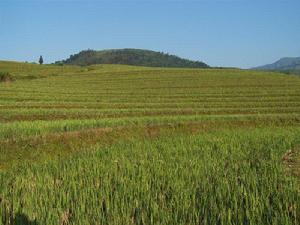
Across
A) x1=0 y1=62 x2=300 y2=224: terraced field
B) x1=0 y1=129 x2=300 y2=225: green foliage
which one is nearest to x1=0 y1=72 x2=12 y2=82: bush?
x1=0 y1=62 x2=300 y2=224: terraced field

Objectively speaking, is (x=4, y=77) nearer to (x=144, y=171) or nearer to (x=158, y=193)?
(x=144, y=171)

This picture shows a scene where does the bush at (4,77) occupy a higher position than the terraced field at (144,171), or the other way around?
the bush at (4,77)

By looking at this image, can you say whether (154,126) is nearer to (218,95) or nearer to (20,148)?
(20,148)

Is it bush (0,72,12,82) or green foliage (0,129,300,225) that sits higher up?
bush (0,72,12,82)

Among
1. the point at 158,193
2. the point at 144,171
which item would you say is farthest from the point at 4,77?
the point at 158,193

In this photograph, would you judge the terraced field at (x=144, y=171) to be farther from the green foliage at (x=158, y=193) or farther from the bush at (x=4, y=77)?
the bush at (x=4, y=77)

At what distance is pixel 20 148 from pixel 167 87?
132 feet

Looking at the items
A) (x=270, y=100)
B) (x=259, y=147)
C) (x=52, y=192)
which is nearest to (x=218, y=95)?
(x=270, y=100)

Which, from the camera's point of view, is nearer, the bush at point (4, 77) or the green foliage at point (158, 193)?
the green foliage at point (158, 193)

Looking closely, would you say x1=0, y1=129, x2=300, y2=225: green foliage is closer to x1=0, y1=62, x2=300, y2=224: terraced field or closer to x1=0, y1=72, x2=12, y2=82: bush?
x1=0, y1=62, x2=300, y2=224: terraced field

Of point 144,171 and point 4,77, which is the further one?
point 4,77

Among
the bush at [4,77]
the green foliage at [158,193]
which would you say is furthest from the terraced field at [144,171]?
the bush at [4,77]

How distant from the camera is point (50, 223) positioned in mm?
6215

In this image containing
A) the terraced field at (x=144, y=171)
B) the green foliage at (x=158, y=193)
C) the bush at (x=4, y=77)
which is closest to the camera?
the green foliage at (x=158, y=193)
